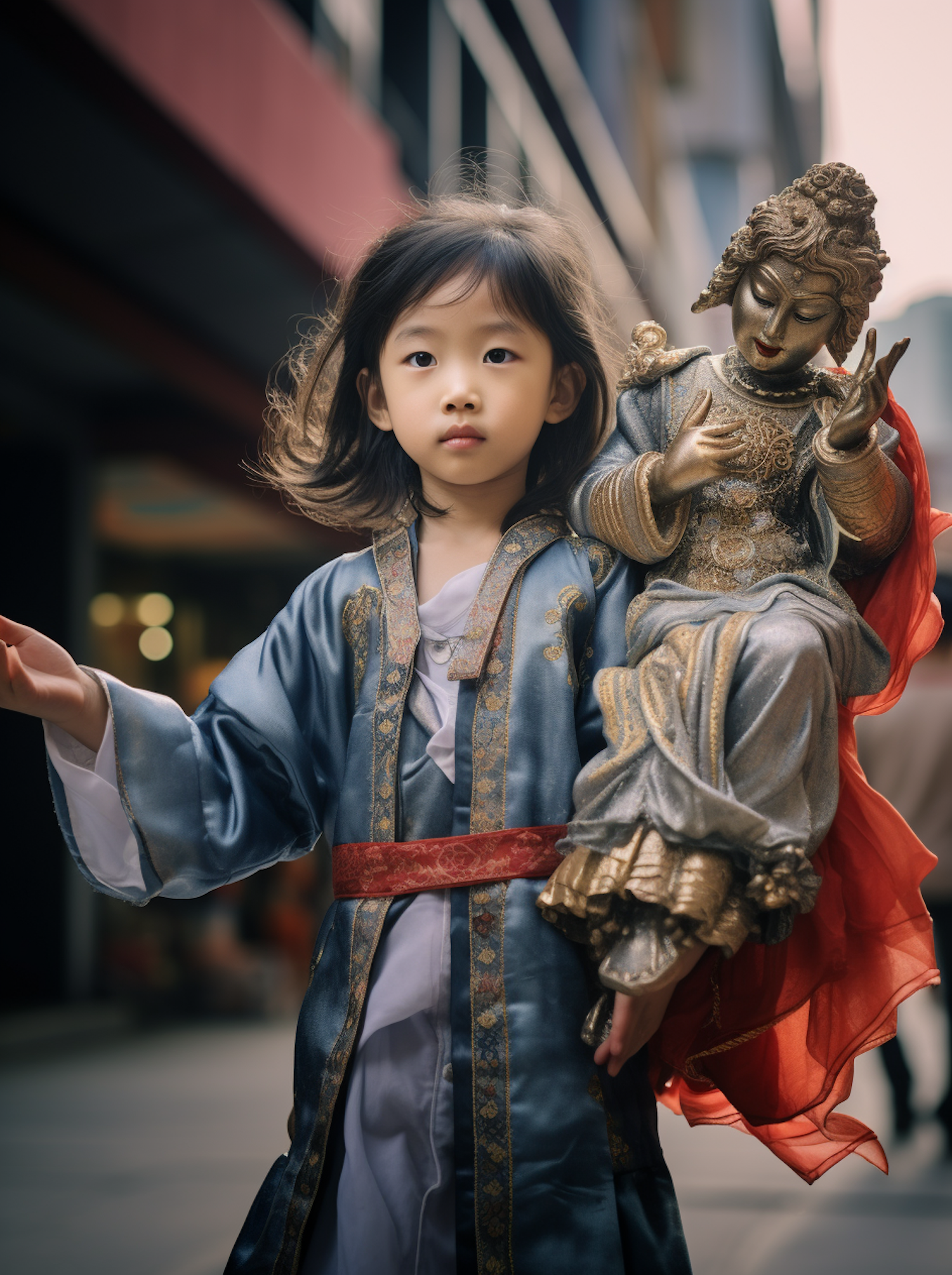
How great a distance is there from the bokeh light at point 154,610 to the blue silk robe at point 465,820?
6953mm

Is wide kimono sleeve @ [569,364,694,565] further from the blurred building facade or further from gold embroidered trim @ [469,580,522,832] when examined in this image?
the blurred building facade

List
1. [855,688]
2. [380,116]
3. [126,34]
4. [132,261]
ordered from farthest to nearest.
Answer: [380,116] → [132,261] → [126,34] → [855,688]

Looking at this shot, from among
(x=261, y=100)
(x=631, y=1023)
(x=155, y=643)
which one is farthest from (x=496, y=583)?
(x=155, y=643)

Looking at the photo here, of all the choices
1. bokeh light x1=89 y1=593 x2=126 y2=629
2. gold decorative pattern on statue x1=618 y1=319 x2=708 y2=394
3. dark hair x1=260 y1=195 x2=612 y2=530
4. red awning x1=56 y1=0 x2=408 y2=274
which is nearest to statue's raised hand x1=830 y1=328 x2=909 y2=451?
gold decorative pattern on statue x1=618 y1=319 x2=708 y2=394

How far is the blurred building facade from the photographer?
4426 millimetres

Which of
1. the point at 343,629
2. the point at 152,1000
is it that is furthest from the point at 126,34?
the point at 152,1000

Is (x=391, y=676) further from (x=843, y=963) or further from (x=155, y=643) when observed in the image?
(x=155, y=643)

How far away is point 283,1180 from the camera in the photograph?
1.56 m

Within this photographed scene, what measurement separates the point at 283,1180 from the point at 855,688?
93cm

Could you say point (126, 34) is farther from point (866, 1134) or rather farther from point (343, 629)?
point (866, 1134)

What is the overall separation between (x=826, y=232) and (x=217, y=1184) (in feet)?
12.1

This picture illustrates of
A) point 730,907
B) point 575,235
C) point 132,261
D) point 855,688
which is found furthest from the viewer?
point 132,261

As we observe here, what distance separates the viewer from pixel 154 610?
8.60 meters

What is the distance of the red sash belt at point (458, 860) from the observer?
61.0 inches
